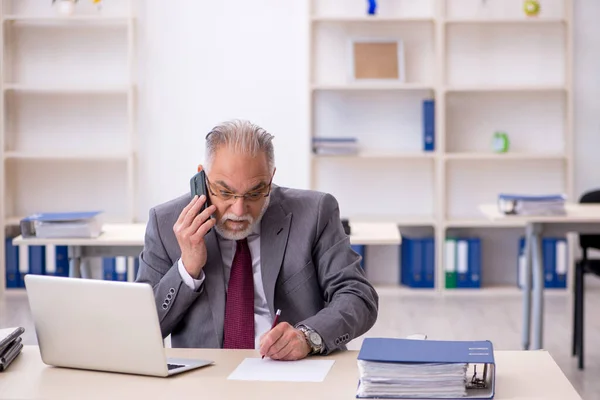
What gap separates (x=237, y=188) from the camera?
2303 millimetres

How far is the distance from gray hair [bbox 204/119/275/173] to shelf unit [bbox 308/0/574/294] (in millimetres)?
3949

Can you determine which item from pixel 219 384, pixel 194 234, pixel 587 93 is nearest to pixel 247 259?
pixel 194 234

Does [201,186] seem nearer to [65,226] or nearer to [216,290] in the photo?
[216,290]

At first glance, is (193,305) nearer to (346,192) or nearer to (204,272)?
(204,272)

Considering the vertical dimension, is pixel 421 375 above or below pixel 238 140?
below

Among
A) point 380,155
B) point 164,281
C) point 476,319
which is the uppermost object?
point 380,155

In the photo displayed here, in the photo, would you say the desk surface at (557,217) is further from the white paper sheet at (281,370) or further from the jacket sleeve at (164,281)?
the white paper sheet at (281,370)

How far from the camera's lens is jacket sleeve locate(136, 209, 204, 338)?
2.31m

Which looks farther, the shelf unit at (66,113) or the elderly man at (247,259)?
the shelf unit at (66,113)

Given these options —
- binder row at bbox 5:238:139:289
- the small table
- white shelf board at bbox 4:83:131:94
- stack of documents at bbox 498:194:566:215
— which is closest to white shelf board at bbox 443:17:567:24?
stack of documents at bbox 498:194:566:215

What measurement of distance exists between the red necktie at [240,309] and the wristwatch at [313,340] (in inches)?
10.5

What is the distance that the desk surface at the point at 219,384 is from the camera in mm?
1785

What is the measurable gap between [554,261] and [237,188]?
443cm

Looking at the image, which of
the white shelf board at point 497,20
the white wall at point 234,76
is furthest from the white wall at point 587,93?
the white shelf board at point 497,20
